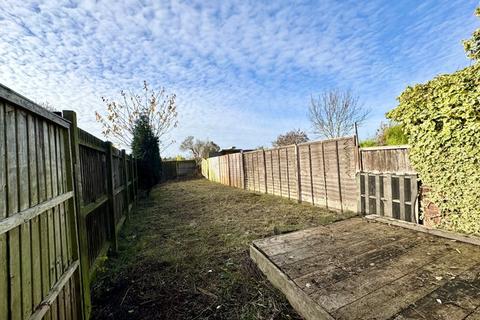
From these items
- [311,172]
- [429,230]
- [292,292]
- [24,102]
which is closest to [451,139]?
[429,230]

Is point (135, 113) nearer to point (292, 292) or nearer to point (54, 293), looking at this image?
point (54, 293)

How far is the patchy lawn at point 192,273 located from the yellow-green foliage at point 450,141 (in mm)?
1917

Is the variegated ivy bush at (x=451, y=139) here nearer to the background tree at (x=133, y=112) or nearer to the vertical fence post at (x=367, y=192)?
the vertical fence post at (x=367, y=192)

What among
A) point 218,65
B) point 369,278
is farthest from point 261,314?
point 218,65

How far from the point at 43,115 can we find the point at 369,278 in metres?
2.82

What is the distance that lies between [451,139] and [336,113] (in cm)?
1295

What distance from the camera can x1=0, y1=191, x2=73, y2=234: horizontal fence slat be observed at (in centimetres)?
89

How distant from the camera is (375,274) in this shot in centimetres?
204

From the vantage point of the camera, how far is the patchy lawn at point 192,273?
199 centimetres

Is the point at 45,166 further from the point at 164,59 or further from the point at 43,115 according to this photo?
the point at 164,59

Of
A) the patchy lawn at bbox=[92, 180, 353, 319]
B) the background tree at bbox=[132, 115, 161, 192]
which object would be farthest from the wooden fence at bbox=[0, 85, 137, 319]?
the background tree at bbox=[132, 115, 161, 192]

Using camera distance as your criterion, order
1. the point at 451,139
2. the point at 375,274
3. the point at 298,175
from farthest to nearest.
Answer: the point at 298,175 → the point at 451,139 → the point at 375,274

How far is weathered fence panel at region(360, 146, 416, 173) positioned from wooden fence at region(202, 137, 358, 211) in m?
0.25

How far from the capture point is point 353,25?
5.72 metres
